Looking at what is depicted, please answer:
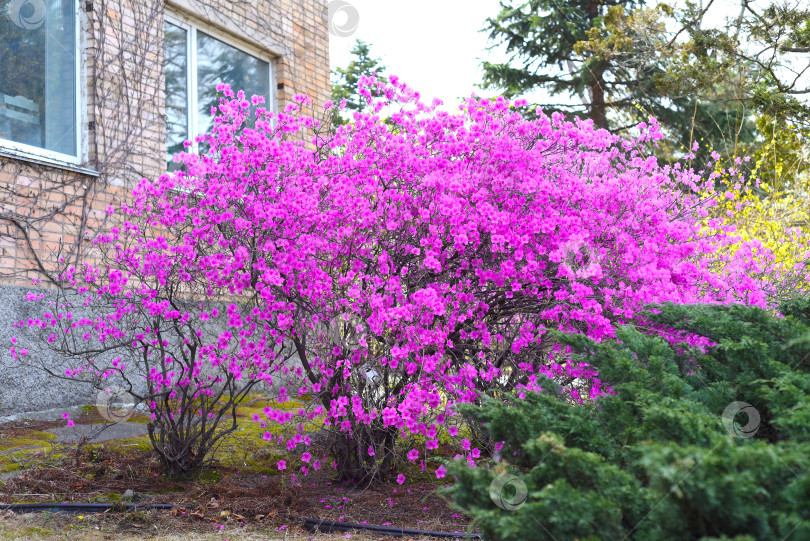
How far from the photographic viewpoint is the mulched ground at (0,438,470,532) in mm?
3719

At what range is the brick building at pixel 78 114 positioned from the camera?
5508 millimetres

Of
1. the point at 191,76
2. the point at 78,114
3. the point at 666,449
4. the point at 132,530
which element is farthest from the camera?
the point at 191,76

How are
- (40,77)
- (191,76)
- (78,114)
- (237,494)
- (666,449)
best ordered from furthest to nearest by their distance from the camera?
(191,76) → (78,114) → (40,77) → (237,494) → (666,449)

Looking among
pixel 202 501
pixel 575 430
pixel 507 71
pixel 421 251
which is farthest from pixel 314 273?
pixel 507 71

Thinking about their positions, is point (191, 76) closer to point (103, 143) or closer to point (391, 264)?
point (103, 143)

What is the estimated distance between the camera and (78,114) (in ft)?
20.1

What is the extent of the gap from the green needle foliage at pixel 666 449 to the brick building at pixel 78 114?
421 centimetres

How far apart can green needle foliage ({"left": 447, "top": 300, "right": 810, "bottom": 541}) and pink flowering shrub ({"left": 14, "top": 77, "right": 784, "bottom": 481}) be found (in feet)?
3.53

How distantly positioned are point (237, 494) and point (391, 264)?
5.23 ft

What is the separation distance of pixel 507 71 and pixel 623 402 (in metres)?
16.7

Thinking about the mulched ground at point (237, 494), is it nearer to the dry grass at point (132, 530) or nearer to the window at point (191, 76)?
the dry grass at point (132, 530)

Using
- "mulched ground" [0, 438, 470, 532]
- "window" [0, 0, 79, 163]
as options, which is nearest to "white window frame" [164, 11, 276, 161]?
"window" [0, 0, 79, 163]

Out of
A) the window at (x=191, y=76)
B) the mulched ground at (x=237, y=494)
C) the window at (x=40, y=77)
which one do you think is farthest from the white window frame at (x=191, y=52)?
the mulched ground at (x=237, y=494)

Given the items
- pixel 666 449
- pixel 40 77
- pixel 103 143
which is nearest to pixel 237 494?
pixel 666 449
